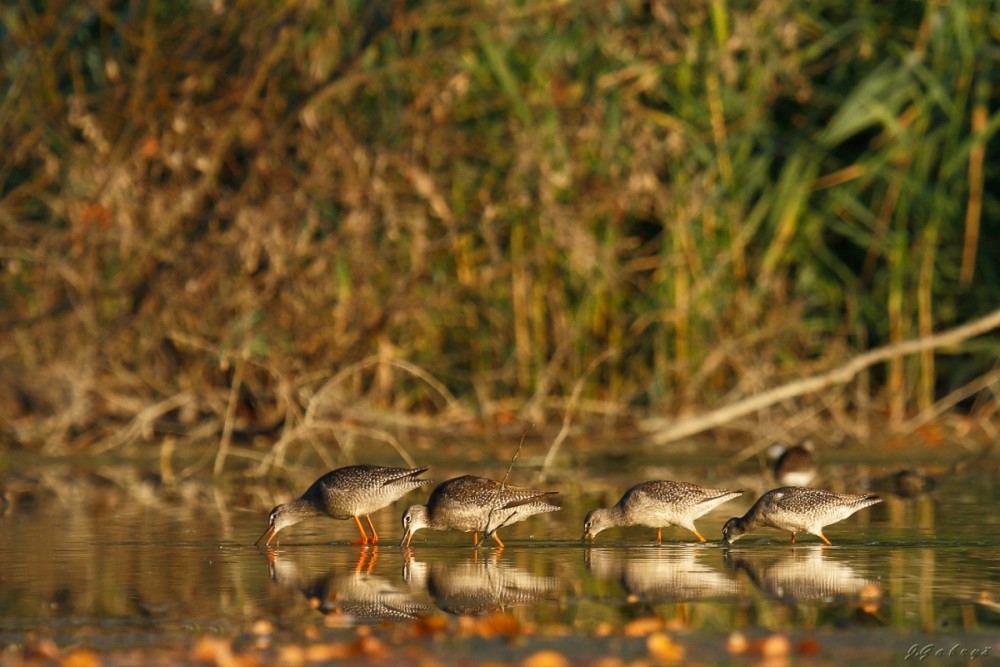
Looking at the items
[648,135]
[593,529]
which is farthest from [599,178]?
[593,529]

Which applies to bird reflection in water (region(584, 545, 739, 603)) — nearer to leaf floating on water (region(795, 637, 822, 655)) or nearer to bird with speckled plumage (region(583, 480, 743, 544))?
bird with speckled plumage (region(583, 480, 743, 544))

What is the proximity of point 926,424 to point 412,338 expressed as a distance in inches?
166

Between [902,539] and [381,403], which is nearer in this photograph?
[902,539]

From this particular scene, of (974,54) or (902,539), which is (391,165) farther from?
(902,539)

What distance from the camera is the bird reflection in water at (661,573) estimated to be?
6898 millimetres

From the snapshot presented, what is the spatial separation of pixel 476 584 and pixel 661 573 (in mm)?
813

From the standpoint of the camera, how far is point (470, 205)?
15.0 metres

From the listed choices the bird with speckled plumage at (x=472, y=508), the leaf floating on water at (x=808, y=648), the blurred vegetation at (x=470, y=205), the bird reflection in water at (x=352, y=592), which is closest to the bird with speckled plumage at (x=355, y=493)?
the bird with speckled plumage at (x=472, y=508)

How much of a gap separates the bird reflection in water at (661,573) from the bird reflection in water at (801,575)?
148 millimetres

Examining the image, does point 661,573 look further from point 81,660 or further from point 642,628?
point 81,660

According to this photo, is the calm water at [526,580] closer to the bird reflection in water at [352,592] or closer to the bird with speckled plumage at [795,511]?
the bird reflection in water at [352,592]

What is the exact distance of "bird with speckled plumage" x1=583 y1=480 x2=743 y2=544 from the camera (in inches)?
342

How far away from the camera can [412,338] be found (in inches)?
589

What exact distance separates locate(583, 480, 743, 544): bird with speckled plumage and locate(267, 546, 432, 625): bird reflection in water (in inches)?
45.4
